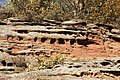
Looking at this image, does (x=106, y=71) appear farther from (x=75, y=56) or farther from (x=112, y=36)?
(x=112, y=36)

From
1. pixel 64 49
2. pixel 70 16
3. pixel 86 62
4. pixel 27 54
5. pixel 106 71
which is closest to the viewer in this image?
pixel 106 71

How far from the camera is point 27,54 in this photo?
17.2 meters

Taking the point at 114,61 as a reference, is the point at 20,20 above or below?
above

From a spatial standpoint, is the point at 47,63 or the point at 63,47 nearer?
the point at 47,63

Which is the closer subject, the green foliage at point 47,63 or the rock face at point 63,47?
the rock face at point 63,47

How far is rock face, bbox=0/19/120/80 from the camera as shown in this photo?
45.0 ft

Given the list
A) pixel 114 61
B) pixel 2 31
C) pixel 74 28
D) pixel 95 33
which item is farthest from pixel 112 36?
pixel 2 31

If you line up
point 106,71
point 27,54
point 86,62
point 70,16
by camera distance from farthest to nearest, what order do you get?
point 70,16, point 27,54, point 86,62, point 106,71

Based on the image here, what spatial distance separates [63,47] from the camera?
18672 millimetres

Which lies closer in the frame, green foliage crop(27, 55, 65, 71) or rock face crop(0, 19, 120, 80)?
rock face crop(0, 19, 120, 80)

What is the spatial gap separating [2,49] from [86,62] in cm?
483

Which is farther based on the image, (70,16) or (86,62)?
(70,16)

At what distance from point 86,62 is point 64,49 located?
3.38 meters

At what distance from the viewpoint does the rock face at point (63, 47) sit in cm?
1371
